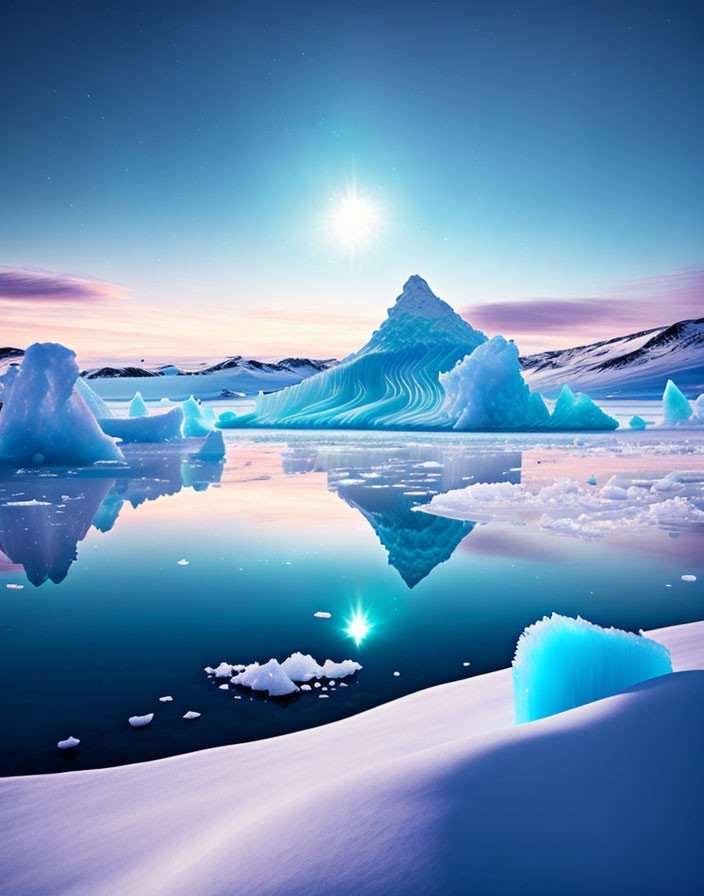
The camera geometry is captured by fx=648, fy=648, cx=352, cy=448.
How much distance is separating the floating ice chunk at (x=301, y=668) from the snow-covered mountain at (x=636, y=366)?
7255 cm

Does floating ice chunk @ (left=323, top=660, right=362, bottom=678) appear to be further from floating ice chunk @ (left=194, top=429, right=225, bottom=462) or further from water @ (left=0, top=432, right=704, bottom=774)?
floating ice chunk @ (left=194, top=429, right=225, bottom=462)

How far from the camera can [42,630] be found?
4.37m

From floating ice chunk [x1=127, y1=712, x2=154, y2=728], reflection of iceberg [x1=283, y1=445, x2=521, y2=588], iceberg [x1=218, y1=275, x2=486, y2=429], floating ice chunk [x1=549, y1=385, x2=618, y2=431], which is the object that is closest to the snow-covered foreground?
floating ice chunk [x1=127, y1=712, x2=154, y2=728]

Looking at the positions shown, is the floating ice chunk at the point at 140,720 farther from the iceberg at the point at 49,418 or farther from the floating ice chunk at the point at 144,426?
the floating ice chunk at the point at 144,426

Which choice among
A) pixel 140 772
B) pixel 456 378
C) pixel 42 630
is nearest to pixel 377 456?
pixel 456 378

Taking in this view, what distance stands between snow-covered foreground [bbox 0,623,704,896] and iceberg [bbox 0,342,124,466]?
1438 centimetres

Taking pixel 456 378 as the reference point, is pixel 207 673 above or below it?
below

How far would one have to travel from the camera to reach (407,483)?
12430 millimetres

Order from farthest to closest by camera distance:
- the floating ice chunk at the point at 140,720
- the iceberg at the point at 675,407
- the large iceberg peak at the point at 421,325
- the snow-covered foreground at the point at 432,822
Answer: the large iceberg peak at the point at 421,325 < the iceberg at the point at 675,407 < the floating ice chunk at the point at 140,720 < the snow-covered foreground at the point at 432,822

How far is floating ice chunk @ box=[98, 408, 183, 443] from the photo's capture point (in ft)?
75.9

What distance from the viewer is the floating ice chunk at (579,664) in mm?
2036

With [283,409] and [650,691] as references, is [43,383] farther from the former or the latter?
[283,409]

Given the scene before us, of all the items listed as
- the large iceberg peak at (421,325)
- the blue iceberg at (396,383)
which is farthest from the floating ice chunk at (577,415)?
the large iceberg peak at (421,325)

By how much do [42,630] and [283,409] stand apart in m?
36.2
